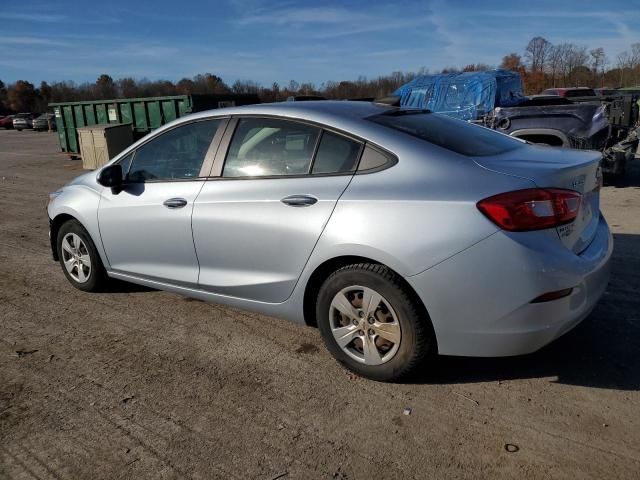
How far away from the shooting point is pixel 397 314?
2.79 metres

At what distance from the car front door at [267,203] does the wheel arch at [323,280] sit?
4.2 inches

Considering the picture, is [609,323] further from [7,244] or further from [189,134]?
[7,244]

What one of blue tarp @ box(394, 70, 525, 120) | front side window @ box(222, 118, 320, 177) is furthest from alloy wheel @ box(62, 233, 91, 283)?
blue tarp @ box(394, 70, 525, 120)

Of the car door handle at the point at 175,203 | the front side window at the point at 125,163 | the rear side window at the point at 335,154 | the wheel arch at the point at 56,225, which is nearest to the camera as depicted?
the rear side window at the point at 335,154

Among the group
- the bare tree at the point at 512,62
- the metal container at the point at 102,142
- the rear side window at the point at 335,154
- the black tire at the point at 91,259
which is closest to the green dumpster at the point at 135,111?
the metal container at the point at 102,142

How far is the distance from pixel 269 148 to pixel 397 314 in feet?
4.55

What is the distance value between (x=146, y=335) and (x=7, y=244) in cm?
401

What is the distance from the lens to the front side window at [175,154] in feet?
12.3

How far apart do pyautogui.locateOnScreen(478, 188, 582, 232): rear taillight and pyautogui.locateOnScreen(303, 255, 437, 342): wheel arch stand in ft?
1.87

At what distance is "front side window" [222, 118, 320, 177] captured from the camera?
127 inches

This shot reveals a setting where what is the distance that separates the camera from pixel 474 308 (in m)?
2.61

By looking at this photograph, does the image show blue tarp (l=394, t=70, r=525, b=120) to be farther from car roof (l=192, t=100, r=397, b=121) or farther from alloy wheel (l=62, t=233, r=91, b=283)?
alloy wheel (l=62, t=233, r=91, b=283)

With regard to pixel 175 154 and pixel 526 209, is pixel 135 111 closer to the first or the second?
pixel 175 154

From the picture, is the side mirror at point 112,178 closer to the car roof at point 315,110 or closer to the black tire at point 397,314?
the car roof at point 315,110
